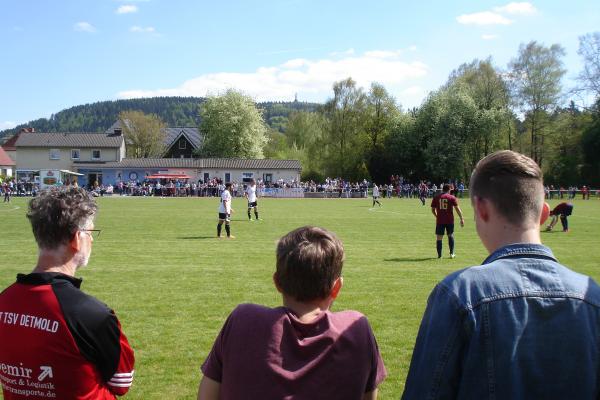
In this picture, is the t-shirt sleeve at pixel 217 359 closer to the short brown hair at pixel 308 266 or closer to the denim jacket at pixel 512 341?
the short brown hair at pixel 308 266

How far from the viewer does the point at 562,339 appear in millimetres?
1812

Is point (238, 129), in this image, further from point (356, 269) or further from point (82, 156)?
point (356, 269)

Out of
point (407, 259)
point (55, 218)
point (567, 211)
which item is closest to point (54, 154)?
point (567, 211)

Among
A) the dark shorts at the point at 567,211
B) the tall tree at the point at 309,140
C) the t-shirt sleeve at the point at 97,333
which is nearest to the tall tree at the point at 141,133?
the tall tree at the point at 309,140

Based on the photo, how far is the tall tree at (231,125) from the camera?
75625 millimetres

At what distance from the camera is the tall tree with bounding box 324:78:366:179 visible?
6975 cm

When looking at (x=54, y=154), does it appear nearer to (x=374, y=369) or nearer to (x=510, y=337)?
(x=374, y=369)

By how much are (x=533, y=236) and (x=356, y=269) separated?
31.9 ft

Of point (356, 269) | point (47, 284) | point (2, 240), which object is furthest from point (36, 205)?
point (2, 240)

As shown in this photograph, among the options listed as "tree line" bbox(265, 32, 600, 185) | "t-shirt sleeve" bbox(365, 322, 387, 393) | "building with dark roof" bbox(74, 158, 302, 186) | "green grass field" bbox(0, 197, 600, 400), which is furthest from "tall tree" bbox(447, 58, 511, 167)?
"t-shirt sleeve" bbox(365, 322, 387, 393)

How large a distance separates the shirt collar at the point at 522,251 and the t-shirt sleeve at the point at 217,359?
3.85 ft

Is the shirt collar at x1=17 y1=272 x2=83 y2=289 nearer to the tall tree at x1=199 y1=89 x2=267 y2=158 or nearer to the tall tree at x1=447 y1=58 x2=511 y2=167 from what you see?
the tall tree at x1=447 y1=58 x2=511 y2=167

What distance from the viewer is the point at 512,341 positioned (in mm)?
1799

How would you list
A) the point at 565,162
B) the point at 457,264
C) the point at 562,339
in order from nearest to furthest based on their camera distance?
1. the point at 562,339
2. the point at 457,264
3. the point at 565,162
